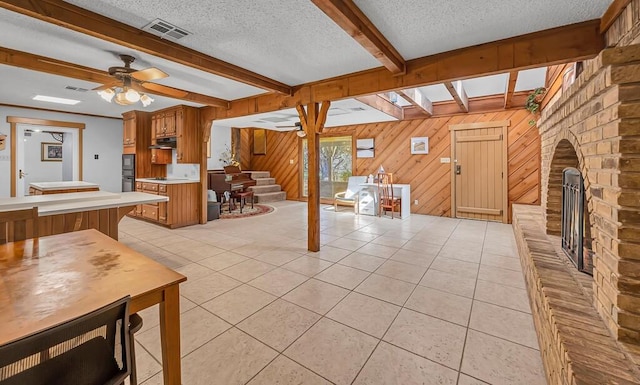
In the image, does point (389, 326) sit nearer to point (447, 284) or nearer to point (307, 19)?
point (447, 284)

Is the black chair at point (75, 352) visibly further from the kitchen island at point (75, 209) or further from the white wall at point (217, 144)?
the white wall at point (217, 144)

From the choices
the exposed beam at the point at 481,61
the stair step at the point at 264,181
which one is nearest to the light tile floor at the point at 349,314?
the exposed beam at the point at 481,61

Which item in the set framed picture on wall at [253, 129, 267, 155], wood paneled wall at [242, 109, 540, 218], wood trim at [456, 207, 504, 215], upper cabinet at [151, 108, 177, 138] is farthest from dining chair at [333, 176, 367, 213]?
upper cabinet at [151, 108, 177, 138]

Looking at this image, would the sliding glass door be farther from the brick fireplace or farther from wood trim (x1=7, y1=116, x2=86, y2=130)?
the brick fireplace

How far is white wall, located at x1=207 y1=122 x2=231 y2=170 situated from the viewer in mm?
7961

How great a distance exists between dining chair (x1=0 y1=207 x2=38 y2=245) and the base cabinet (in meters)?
3.22

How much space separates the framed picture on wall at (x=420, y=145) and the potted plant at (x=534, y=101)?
190 cm

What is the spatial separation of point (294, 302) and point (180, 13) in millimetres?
2520

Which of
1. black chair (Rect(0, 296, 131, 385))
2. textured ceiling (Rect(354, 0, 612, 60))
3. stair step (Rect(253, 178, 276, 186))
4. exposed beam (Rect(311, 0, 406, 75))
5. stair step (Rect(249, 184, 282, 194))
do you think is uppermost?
textured ceiling (Rect(354, 0, 612, 60))

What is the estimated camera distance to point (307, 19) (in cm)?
221

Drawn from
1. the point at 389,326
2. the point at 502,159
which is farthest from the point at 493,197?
the point at 389,326

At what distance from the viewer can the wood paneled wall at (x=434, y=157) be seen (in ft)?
17.2

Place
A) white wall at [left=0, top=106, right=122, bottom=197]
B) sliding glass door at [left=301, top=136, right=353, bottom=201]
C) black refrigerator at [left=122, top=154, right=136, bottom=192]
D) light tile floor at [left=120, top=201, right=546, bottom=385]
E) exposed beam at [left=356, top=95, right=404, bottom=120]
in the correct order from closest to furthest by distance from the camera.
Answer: light tile floor at [left=120, top=201, right=546, bottom=385] → exposed beam at [left=356, top=95, right=404, bottom=120] → white wall at [left=0, top=106, right=122, bottom=197] → black refrigerator at [left=122, top=154, right=136, bottom=192] → sliding glass door at [left=301, top=136, right=353, bottom=201]

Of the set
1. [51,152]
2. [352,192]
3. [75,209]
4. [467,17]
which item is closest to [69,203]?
[75,209]
